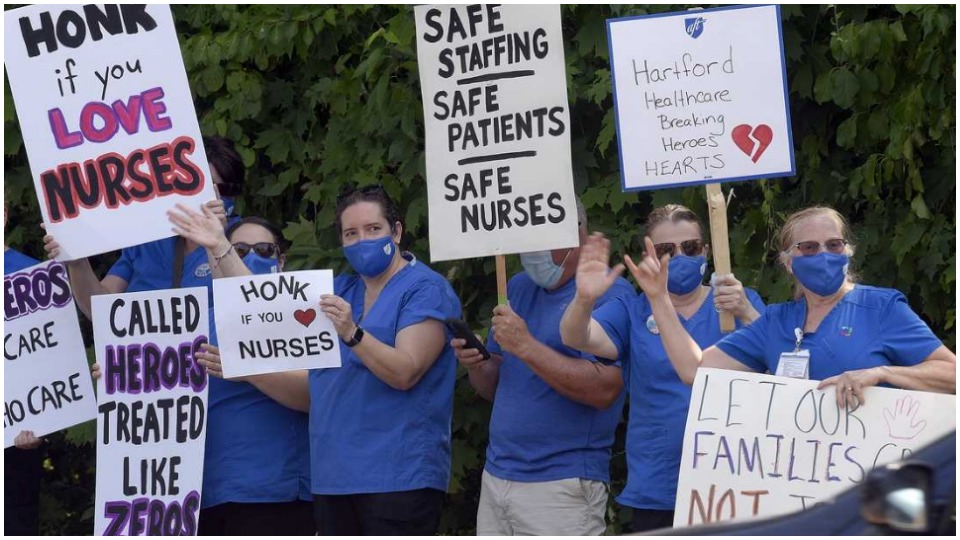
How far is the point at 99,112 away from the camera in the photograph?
619cm

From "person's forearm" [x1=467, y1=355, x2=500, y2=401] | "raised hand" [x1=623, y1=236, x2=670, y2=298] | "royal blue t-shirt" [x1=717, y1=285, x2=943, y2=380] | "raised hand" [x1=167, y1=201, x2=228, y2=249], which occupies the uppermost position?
"raised hand" [x1=167, y1=201, x2=228, y2=249]

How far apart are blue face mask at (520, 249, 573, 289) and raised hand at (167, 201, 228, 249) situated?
3.79 ft

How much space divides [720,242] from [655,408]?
60 cm

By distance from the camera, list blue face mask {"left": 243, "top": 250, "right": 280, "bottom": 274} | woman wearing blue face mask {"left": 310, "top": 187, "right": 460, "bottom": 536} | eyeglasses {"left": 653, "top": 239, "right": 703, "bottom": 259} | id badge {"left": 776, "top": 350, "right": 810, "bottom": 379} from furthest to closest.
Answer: blue face mask {"left": 243, "top": 250, "right": 280, "bottom": 274}, woman wearing blue face mask {"left": 310, "top": 187, "right": 460, "bottom": 536}, eyeglasses {"left": 653, "top": 239, "right": 703, "bottom": 259}, id badge {"left": 776, "top": 350, "right": 810, "bottom": 379}

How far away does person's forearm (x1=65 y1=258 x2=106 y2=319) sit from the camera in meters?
6.50

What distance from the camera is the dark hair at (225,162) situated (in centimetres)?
654

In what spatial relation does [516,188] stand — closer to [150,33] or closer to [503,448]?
[503,448]

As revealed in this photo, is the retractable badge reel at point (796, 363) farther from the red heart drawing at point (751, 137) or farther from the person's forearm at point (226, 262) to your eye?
the person's forearm at point (226, 262)

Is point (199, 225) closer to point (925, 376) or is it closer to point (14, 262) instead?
point (14, 262)

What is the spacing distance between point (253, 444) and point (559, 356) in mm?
1310

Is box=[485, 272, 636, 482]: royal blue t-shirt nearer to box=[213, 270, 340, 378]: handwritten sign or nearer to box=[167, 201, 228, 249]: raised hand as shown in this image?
box=[213, 270, 340, 378]: handwritten sign

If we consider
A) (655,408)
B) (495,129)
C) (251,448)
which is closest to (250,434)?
(251,448)

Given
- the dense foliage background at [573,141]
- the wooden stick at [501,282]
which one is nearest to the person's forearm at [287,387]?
the wooden stick at [501,282]

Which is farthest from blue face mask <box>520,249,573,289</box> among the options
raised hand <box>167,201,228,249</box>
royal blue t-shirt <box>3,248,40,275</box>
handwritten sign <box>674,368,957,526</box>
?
royal blue t-shirt <box>3,248,40,275</box>
